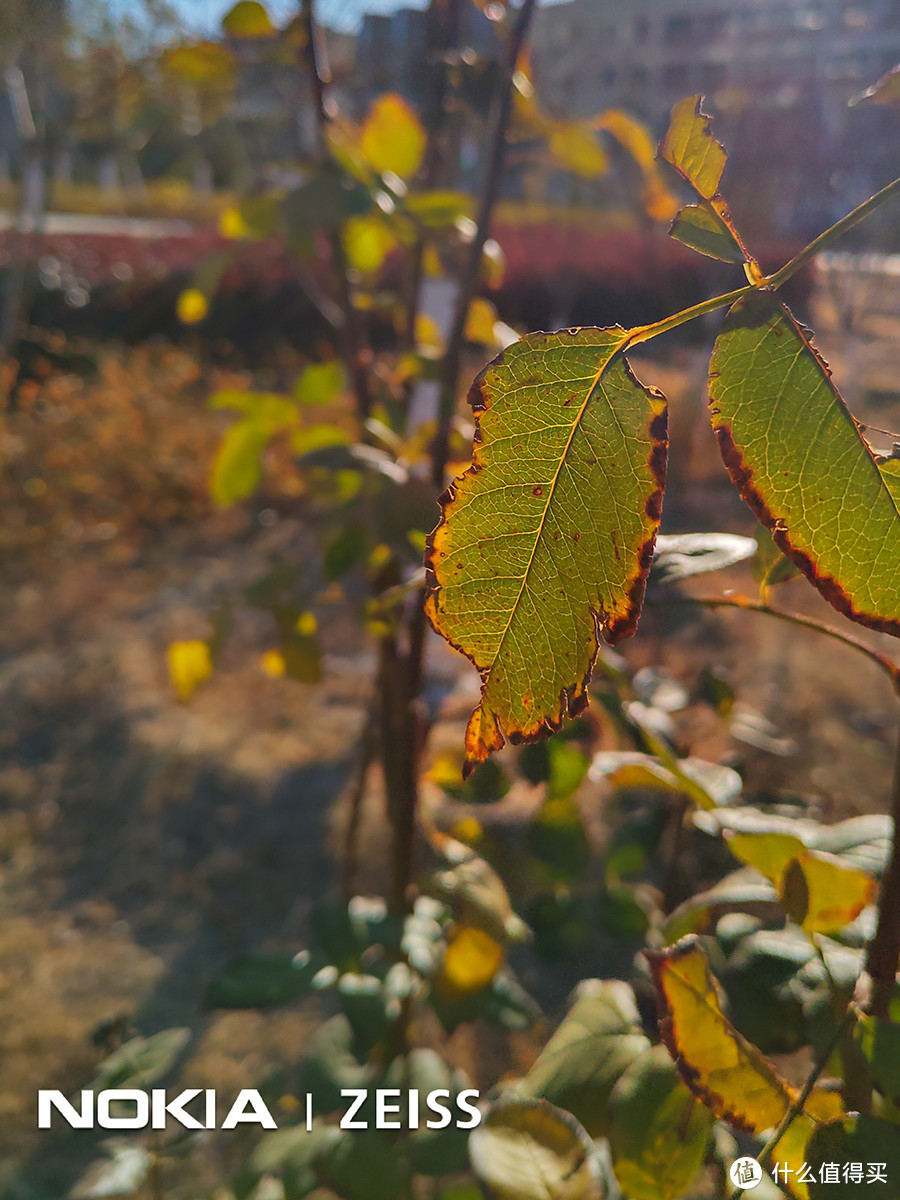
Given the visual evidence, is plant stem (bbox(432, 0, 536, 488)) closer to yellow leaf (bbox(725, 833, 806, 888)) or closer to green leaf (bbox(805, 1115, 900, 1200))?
yellow leaf (bbox(725, 833, 806, 888))

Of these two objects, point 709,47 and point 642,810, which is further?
point 709,47

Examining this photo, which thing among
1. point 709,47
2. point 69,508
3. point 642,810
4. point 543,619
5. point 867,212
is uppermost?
point 709,47

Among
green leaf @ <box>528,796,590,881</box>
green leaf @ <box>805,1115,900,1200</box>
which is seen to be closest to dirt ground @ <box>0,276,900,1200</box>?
green leaf @ <box>528,796,590,881</box>

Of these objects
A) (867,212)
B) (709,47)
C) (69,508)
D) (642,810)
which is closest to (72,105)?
(69,508)

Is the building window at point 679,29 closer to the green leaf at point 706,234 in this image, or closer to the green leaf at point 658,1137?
the green leaf at point 706,234

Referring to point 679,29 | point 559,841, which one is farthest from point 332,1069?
point 679,29

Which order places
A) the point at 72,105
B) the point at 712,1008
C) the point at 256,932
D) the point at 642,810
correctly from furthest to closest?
the point at 72,105
the point at 256,932
the point at 642,810
the point at 712,1008

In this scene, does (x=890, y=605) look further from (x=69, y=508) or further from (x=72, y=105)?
(x=72, y=105)
